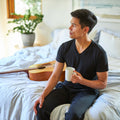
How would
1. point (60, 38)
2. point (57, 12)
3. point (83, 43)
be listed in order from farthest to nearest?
point (57, 12) → point (60, 38) → point (83, 43)

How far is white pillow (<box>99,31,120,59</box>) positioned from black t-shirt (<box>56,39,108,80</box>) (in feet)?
3.10

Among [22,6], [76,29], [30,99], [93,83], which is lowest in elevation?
[30,99]

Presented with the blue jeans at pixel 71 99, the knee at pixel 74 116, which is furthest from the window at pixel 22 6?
the knee at pixel 74 116

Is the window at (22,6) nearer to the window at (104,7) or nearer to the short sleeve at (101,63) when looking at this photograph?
the window at (104,7)

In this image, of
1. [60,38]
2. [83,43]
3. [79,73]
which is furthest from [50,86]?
[60,38]

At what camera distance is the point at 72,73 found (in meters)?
1.30

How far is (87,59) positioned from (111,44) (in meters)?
1.06

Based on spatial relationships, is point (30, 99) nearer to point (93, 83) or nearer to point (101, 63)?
point (93, 83)

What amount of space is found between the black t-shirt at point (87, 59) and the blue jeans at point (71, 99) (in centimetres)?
13

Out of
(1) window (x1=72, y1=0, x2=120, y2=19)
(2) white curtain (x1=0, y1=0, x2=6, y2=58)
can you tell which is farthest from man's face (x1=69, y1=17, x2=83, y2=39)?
(2) white curtain (x1=0, y1=0, x2=6, y2=58)

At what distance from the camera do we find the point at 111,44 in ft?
7.75

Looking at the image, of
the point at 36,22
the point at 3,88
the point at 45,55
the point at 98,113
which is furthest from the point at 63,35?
the point at 98,113

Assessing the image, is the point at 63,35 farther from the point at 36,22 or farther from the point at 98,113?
the point at 98,113

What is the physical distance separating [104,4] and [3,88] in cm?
186
